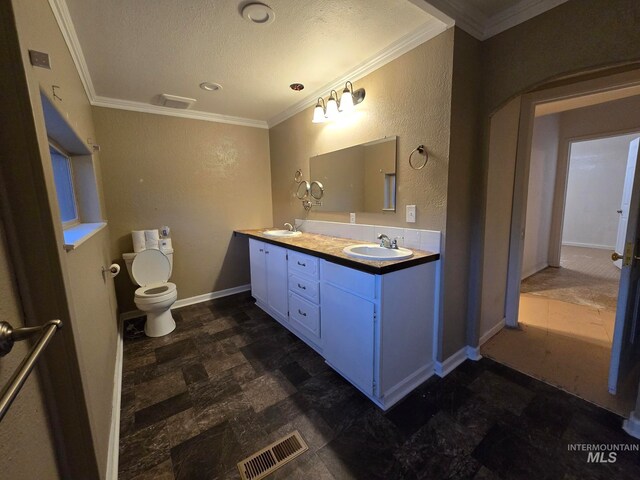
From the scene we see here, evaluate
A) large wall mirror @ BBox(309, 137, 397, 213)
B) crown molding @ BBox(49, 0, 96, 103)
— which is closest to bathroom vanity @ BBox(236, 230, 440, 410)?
large wall mirror @ BBox(309, 137, 397, 213)

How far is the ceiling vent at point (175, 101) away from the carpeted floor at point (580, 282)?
4416mm

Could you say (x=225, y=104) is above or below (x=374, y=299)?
above

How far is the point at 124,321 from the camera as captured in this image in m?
2.84

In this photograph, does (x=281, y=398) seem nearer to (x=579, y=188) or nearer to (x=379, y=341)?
(x=379, y=341)

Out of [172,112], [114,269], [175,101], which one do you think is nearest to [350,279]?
[114,269]

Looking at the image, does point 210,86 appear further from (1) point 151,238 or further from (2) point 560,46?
(2) point 560,46

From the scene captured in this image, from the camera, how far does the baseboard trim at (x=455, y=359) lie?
6.22 feet

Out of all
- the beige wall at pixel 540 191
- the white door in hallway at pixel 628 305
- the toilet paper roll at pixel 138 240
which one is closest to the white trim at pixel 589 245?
the beige wall at pixel 540 191

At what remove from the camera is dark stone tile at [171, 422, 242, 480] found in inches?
49.8

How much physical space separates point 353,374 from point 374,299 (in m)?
0.58

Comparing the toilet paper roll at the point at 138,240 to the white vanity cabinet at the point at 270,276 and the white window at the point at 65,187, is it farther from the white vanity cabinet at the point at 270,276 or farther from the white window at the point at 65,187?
the white vanity cabinet at the point at 270,276

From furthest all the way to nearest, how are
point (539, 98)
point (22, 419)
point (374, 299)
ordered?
point (539, 98) < point (374, 299) < point (22, 419)

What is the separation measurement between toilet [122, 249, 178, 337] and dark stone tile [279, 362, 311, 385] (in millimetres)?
1286

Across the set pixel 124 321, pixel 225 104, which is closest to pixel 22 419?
pixel 124 321
